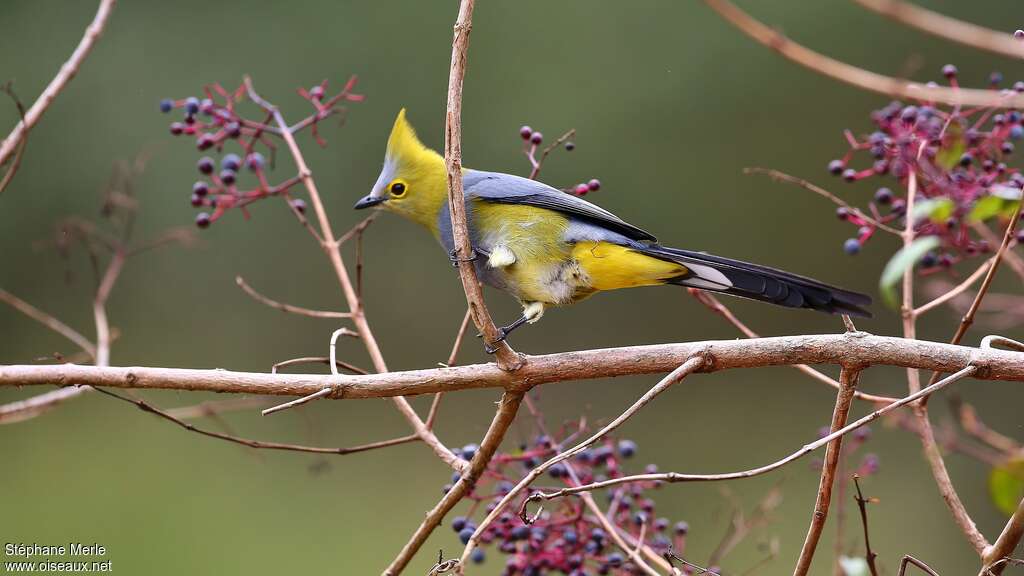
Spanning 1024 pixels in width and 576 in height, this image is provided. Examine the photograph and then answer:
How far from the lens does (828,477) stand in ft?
4.43

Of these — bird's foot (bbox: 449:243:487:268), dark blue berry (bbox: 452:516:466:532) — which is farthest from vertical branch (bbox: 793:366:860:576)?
dark blue berry (bbox: 452:516:466:532)

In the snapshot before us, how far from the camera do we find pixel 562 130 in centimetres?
496

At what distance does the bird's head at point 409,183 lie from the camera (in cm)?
220

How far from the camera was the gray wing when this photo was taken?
200 centimetres

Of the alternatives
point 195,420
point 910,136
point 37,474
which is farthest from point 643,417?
point 910,136

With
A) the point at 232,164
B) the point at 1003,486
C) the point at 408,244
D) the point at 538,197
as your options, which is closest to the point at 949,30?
the point at 1003,486

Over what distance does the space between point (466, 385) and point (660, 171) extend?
373 centimetres

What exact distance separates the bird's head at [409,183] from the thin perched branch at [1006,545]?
131 centimetres

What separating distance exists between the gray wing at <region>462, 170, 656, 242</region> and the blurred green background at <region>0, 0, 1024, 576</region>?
8.51 feet

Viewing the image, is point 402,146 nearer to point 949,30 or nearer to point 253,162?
point 253,162

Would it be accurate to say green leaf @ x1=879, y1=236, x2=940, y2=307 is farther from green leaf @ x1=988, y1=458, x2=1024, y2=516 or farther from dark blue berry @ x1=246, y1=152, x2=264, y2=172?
dark blue berry @ x1=246, y1=152, x2=264, y2=172

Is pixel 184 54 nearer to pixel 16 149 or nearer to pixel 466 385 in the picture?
pixel 16 149

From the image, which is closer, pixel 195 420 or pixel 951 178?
pixel 951 178

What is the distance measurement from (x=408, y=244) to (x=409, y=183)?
10.7 feet
